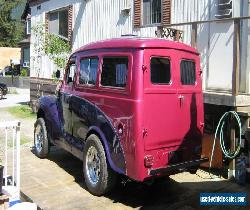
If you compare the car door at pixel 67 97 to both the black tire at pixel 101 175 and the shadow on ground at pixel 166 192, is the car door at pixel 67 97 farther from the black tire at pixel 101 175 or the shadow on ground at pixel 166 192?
the black tire at pixel 101 175

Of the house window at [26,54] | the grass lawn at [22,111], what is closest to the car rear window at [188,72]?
the grass lawn at [22,111]

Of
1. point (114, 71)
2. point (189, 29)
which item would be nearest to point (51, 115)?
point (114, 71)

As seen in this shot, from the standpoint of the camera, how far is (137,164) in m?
5.80

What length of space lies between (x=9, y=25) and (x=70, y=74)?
4652 centimetres

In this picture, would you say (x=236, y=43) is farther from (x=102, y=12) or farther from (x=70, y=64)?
(x=102, y=12)

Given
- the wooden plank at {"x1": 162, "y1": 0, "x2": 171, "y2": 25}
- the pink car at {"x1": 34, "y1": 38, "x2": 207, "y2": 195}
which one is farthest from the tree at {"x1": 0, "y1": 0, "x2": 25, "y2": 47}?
the pink car at {"x1": 34, "y1": 38, "x2": 207, "y2": 195}

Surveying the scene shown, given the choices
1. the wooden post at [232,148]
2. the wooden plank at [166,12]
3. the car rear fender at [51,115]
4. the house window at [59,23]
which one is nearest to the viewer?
the wooden post at [232,148]

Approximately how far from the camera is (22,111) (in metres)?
17.6

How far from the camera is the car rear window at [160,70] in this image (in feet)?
20.1

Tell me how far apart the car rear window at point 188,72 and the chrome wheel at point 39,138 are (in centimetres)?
384

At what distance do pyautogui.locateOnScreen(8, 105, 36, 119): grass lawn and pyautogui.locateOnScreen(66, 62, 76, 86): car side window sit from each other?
8082 mm

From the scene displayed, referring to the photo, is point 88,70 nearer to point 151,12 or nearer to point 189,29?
point 189,29

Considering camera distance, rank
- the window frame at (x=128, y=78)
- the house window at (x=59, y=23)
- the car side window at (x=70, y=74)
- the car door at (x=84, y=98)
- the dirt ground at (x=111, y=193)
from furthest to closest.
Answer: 1. the house window at (x=59, y=23)
2. the car side window at (x=70, y=74)
3. the car door at (x=84, y=98)
4. the dirt ground at (x=111, y=193)
5. the window frame at (x=128, y=78)

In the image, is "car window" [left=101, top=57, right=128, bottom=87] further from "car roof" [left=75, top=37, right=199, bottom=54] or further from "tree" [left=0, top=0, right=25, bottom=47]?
"tree" [left=0, top=0, right=25, bottom=47]
